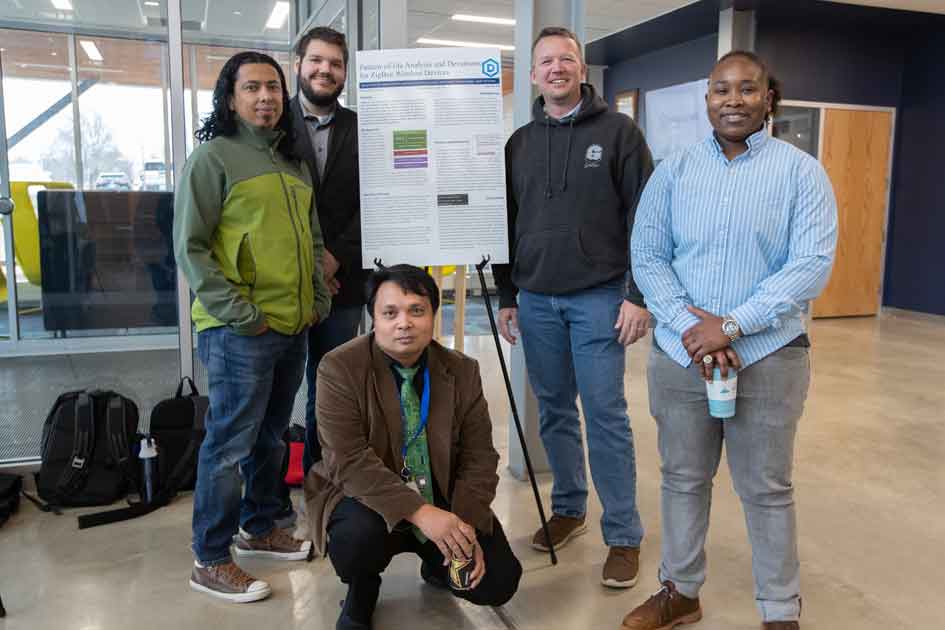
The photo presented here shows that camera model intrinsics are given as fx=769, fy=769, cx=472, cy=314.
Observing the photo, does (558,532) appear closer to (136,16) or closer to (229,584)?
(229,584)

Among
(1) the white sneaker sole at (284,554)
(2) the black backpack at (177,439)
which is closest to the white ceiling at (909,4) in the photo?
(2) the black backpack at (177,439)

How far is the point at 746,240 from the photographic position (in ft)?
6.23

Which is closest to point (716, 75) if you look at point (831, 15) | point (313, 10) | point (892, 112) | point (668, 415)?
point (668, 415)

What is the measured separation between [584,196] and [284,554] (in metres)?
1.56

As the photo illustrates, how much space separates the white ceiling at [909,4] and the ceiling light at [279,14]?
17.4 feet

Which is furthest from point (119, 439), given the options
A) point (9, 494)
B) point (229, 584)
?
point (229, 584)

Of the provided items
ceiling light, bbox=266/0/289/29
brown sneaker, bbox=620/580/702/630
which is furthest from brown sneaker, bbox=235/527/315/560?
ceiling light, bbox=266/0/289/29

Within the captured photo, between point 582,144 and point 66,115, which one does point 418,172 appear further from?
point 66,115

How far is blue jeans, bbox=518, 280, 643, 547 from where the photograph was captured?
243 centimetres

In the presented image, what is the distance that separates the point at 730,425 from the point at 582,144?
0.99 metres

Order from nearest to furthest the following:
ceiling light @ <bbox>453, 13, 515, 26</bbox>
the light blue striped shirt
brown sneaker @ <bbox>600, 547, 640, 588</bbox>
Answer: the light blue striped shirt < brown sneaker @ <bbox>600, 547, 640, 588</bbox> < ceiling light @ <bbox>453, 13, 515, 26</bbox>

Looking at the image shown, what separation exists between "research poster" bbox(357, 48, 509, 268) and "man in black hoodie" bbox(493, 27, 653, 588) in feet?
0.40

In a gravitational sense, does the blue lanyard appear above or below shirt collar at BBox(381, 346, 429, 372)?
below

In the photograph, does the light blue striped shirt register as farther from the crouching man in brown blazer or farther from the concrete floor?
the concrete floor
